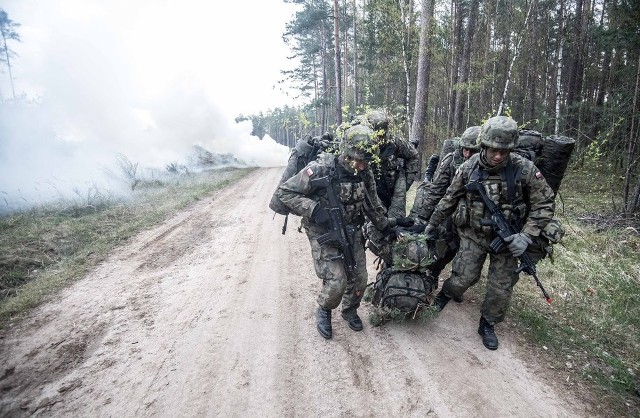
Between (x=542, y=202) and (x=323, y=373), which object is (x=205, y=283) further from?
(x=542, y=202)

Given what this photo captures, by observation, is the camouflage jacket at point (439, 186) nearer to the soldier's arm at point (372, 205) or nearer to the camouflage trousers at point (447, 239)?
the camouflage trousers at point (447, 239)

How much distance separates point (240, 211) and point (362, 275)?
7.11 meters

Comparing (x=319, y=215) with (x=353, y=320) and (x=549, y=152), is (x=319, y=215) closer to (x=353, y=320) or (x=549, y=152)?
(x=353, y=320)

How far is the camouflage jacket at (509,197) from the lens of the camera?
3412mm

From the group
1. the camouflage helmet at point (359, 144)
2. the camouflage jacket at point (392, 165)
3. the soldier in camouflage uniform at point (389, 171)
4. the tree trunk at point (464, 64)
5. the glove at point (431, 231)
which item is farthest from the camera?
the tree trunk at point (464, 64)

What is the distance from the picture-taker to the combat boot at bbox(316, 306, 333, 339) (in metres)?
3.86

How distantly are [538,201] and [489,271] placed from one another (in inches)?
36.2

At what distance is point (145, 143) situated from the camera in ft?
63.8

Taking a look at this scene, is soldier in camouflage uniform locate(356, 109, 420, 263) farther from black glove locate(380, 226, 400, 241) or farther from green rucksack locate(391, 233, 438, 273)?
green rucksack locate(391, 233, 438, 273)

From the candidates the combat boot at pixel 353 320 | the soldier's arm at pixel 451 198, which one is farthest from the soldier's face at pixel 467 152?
the combat boot at pixel 353 320

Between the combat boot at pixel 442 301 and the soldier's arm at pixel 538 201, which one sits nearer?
the soldier's arm at pixel 538 201

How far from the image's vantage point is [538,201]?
3426 mm

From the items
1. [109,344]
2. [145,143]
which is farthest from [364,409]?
[145,143]

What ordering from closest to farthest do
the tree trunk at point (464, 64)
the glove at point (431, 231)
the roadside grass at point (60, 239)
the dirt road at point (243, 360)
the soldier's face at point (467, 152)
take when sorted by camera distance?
the dirt road at point (243, 360) → the glove at point (431, 231) → the soldier's face at point (467, 152) → the roadside grass at point (60, 239) → the tree trunk at point (464, 64)
